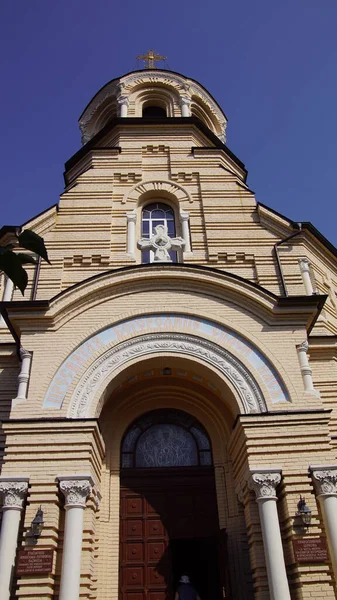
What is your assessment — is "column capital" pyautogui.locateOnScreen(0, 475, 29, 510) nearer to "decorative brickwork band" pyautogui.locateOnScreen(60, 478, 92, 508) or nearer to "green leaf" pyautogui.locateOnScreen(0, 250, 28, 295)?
"decorative brickwork band" pyautogui.locateOnScreen(60, 478, 92, 508)

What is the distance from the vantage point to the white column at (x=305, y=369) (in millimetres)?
11125

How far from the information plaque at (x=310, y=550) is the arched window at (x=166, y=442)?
11.2 ft

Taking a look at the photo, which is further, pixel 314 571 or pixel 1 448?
pixel 1 448

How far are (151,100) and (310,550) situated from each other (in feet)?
55.2

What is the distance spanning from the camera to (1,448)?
11211 millimetres

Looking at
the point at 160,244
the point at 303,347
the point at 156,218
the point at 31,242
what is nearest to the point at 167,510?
the point at 303,347

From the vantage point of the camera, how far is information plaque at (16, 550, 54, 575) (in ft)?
30.1

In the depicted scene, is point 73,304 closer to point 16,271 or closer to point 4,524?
point 4,524

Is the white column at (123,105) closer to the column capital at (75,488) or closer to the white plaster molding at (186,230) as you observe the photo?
the white plaster molding at (186,230)

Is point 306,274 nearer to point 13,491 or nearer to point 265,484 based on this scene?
point 265,484

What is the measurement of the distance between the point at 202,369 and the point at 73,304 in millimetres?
3270

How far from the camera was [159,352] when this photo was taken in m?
11.8

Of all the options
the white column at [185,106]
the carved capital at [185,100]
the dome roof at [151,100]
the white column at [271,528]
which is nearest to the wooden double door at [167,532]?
the white column at [271,528]

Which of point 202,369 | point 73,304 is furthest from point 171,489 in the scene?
point 73,304
